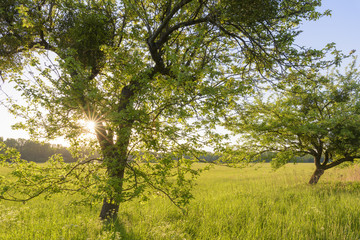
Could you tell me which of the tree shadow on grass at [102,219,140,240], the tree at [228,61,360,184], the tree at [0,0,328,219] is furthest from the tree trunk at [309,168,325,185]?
the tree shadow on grass at [102,219,140,240]

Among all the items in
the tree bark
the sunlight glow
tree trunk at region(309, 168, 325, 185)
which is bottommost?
tree trunk at region(309, 168, 325, 185)

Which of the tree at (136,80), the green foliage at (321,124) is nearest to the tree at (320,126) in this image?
the green foliage at (321,124)

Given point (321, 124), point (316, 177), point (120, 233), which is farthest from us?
point (316, 177)

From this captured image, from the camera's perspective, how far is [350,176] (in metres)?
12.8

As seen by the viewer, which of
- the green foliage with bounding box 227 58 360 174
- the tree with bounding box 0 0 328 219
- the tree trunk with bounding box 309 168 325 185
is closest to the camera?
the tree with bounding box 0 0 328 219

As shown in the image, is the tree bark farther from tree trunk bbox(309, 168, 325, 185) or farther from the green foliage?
tree trunk bbox(309, 168, 325, 185)

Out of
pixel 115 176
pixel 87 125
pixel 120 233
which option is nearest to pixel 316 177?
pixel 120 233

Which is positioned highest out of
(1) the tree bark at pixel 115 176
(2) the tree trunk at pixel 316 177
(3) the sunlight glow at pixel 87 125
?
(3) the sunlight glow at pixel 87 125

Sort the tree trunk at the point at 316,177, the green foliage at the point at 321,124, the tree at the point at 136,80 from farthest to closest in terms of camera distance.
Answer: the tree trunk at the point at 316,177 < the green foliage at the point at 321,124 < the tree at the point at 136,80

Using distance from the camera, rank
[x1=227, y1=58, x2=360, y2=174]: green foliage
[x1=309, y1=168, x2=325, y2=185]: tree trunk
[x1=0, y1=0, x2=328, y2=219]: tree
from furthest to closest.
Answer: [x1=309, y1=168, x2=325, y2=185]: tree trunk
[x1=227, y1=58, x2=360, y2=174]: green foliage
[x1=0, y1=0, x2=328, y2=219]: tree

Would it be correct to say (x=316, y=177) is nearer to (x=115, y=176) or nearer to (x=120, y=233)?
(x=120, y=233)

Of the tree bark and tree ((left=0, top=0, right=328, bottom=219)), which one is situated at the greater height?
tree ((left=0, top=0, right=328, bottom=219))

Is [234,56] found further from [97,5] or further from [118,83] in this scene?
[97,5]

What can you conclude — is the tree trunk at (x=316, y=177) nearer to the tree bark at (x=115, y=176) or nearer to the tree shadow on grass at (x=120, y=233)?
the tree shadow on grass at (x=120, y=233)
